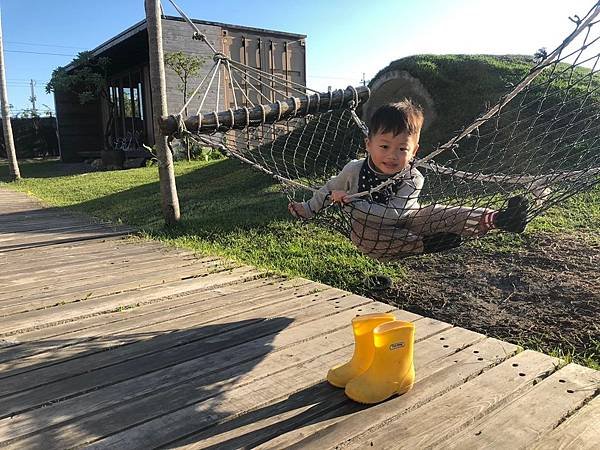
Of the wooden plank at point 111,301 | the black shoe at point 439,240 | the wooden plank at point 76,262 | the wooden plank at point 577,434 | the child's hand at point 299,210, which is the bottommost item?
the wooden plank at point 577,434

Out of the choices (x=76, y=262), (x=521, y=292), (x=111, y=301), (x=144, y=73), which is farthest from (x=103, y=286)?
(x=144, y=73)

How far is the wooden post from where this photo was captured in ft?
12.7

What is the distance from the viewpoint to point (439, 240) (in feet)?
5.80

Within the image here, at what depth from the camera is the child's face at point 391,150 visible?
1824mm

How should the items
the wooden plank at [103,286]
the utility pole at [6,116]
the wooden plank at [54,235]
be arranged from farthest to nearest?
the utility pole at [6,116] < the wooden plank at [54,235] < the wooden plank at [103,286]

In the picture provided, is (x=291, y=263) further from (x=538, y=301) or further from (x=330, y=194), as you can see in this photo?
(x=538, y=301)

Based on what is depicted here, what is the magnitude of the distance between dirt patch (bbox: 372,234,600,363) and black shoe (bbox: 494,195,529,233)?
20.5 inches

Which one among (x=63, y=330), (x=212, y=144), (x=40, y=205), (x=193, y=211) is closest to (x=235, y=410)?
(x=63, y=330)

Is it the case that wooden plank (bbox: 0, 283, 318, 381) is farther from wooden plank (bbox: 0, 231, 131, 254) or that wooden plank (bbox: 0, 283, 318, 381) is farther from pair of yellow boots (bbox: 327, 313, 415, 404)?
wooden plank (bbox: 0, 231, 131, 254)

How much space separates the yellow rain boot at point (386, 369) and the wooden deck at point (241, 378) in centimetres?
4

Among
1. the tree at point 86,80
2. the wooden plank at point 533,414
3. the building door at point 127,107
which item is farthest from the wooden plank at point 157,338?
the building door at point 127,107

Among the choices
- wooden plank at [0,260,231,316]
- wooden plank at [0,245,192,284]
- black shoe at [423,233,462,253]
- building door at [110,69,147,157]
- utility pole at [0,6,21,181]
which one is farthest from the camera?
building door at [110,69,147,157]

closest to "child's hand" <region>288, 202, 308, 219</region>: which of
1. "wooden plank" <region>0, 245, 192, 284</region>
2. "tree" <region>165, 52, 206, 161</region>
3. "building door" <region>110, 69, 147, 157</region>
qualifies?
"wooden plank" <region>0, 245, 192, 284</region>

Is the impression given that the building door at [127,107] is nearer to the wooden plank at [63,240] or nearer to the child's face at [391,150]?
the wooden plank at [63,240]
